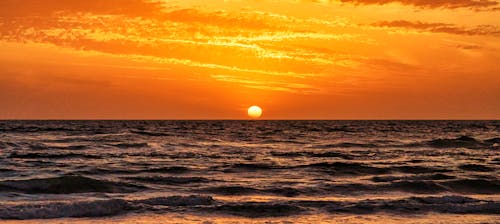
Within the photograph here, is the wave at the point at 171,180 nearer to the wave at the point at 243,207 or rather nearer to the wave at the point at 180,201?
the wave at the point at 180,201

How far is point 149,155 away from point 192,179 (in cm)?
1292

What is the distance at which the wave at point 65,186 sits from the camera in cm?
2183

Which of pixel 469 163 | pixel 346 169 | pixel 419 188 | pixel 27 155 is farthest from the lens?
pixel 27 155

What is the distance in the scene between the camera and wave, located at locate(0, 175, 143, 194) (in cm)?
2183

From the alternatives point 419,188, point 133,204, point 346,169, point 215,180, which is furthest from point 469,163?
point 133,204

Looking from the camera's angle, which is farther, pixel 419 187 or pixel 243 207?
pixel 419 187

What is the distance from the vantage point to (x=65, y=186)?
2255cm

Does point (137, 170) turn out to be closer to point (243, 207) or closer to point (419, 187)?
point (243, 207)

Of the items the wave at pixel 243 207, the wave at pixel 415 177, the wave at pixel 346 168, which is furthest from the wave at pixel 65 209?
the wave at pixel 346 168

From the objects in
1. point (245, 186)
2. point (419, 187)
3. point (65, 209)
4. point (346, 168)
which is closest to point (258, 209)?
point (65, 209)

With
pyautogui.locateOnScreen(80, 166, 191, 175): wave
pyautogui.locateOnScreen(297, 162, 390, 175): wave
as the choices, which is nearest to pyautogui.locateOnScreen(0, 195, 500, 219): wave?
pyautogui.locateOnScreen(80, 166, 191, 175): wave

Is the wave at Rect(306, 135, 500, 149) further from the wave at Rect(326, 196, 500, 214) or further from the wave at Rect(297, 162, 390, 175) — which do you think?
the wave at Rect(326, 196, 500, 214)

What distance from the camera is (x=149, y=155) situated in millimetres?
38312

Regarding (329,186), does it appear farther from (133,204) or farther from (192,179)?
(133,204)
